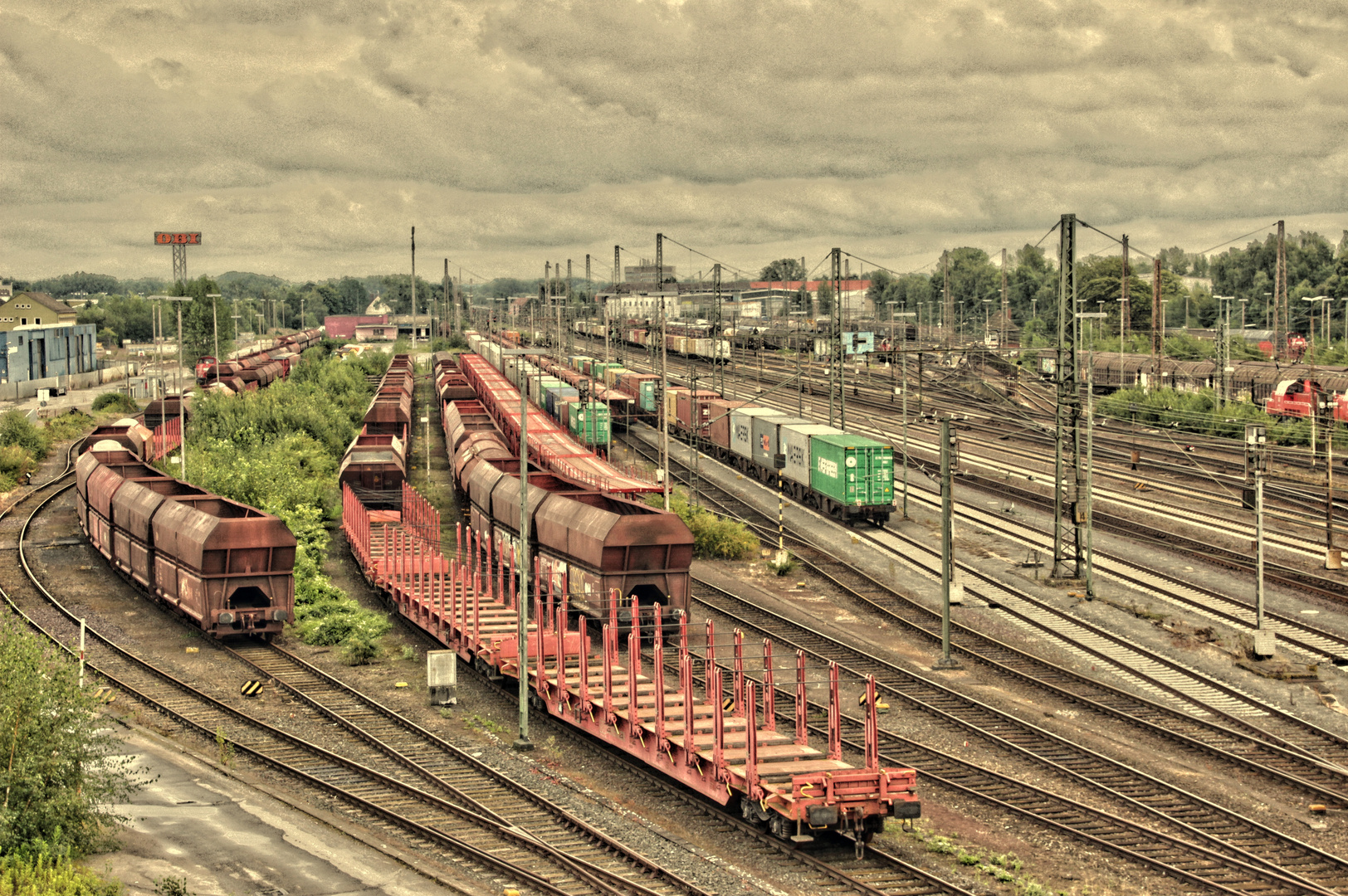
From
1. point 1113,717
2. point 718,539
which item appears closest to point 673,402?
point 718,539

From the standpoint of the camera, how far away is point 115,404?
104 m

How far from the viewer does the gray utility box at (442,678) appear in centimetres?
2905

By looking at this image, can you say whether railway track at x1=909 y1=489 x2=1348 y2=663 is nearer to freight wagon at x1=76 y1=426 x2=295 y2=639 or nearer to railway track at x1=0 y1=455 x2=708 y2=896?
railway track at x1=0 y1=455 x2=708 y2=896

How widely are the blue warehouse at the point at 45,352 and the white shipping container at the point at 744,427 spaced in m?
66.9

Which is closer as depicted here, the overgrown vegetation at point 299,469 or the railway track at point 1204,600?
the railway track at point 1204,600

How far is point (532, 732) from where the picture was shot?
89.2 ft

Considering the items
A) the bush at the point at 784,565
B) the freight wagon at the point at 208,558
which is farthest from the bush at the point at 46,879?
the bush at the point at 784,565

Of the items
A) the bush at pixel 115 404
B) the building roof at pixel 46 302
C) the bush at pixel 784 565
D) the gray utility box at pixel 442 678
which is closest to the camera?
the gray utility box at pixel 442 678

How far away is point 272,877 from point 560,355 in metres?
75.1

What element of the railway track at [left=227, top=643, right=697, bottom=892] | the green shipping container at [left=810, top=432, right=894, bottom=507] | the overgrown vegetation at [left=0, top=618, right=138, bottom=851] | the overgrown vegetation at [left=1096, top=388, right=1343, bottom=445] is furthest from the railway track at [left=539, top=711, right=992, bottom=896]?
the overgrown vegetation at [left=1096, top=388, right=1343, bottom=445]

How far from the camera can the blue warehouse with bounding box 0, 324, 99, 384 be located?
107 metres

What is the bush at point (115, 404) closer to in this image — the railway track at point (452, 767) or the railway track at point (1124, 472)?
the railway track at point (1124, 472)

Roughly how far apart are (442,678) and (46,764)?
10.8 meters

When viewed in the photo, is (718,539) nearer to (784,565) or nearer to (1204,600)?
(784,565)
